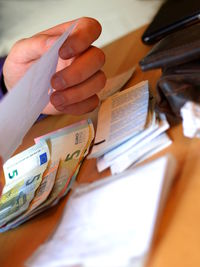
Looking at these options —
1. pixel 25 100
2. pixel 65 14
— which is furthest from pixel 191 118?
pixel 65 14

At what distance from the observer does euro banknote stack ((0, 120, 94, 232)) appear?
464 mm

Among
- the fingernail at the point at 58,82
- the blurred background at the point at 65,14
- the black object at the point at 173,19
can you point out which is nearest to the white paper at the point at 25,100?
the fingernail at the point at 58,82

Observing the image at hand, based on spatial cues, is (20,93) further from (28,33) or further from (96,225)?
(28,33)

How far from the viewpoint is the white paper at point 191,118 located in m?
0.39

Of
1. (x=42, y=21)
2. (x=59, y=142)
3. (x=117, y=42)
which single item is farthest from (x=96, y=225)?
(x=42, y=21)

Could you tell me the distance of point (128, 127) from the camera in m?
0.46

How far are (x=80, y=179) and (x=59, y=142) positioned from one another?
134mm

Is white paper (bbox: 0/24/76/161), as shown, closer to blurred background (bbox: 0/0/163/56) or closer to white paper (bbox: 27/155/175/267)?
white paper (bbox: 27/155/175/267)

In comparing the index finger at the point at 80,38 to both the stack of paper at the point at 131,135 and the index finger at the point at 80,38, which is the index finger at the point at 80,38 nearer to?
the index finger at the point at 80,38

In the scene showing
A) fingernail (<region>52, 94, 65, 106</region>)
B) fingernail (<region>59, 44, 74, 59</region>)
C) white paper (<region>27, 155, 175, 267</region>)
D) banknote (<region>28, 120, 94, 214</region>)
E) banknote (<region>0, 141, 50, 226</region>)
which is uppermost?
fingernail (<region>59, 44, 74, 59</region>)

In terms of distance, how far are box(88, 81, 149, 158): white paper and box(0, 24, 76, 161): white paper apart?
0.33 feet

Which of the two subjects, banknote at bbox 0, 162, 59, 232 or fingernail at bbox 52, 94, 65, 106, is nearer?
banknote at bbox 0, 162, 59, 232

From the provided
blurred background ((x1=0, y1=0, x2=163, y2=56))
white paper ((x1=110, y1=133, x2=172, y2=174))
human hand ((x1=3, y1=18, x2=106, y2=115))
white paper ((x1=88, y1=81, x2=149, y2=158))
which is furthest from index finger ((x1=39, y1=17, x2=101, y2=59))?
blurred background ((x1=0, y1=0, x2=163, y2=56))

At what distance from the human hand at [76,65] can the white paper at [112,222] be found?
23cm
